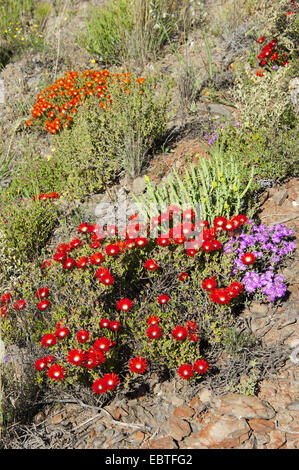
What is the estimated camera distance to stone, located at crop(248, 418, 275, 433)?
232cm

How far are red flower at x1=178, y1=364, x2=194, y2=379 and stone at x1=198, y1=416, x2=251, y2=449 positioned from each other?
11.5 inches

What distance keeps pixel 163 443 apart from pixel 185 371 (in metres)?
0.40

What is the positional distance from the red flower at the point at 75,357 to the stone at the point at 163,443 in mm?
612

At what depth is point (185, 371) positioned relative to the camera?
2.46 metres

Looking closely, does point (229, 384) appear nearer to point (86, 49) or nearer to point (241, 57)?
point (241, 57)

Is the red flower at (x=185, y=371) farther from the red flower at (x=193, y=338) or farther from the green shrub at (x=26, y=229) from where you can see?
the green shrub at (x=26, y=229)

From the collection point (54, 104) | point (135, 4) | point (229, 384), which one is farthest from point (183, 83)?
point (229, 384)

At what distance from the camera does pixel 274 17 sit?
17.4ft

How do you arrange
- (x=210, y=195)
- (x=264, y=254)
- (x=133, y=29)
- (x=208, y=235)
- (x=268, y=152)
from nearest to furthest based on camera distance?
(x=208, y=235) → (x=264, y=254) → (x=210, y=195) → (x=268, y=152) → (x=133, y=29)

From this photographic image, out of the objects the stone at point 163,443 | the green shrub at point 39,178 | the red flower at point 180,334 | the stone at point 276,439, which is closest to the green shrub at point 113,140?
the green shrub at point 39,178

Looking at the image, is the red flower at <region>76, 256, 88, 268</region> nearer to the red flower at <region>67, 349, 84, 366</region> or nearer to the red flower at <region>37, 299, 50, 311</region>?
the red flower at <region>37, 299, 50, 311</region>

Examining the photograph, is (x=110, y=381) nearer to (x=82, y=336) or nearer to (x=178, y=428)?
(x=82, y=336)

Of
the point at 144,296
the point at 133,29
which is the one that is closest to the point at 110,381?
the point at 144,296

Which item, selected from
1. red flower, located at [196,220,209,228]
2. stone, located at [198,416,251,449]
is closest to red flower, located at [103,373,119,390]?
stone, located at [198,416,251,449]
